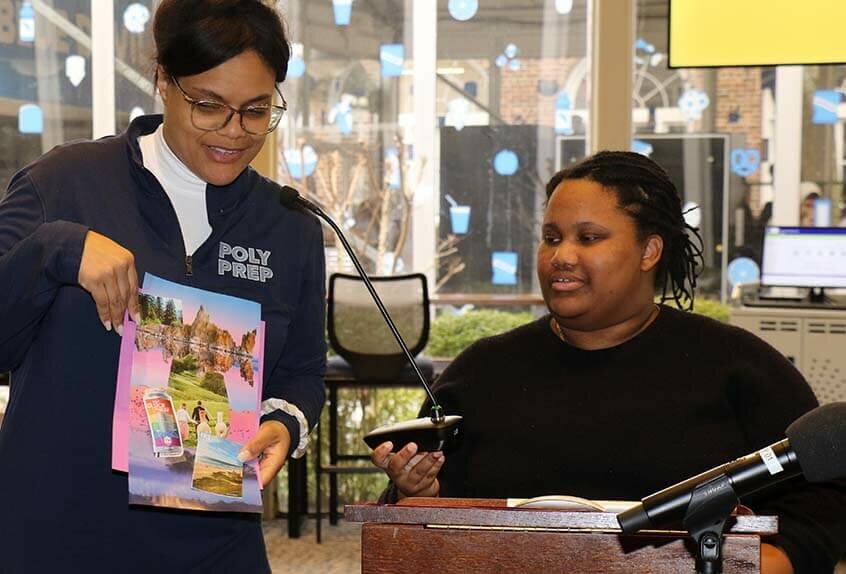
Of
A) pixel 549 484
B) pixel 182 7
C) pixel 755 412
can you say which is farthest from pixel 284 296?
pixel 755 412

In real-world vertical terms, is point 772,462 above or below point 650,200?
below

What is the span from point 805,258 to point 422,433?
397 centimetres

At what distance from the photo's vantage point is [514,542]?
1380 millimetres

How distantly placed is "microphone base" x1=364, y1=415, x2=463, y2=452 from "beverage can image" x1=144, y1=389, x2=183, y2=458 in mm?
355

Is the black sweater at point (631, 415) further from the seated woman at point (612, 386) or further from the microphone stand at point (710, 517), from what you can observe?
the microphone stand at point (710, 517)

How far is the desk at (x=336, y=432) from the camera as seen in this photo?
16.9 ft

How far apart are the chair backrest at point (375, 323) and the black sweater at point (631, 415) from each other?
2862 mm

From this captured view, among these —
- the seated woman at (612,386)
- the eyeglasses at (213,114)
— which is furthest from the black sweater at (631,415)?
the eyeglasses at (213,114)

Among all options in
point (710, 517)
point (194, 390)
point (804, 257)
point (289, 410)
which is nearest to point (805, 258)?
point (804, 257)

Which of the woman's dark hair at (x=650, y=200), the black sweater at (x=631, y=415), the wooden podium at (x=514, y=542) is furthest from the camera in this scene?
the woman's dark hair at (x=650, y=200)

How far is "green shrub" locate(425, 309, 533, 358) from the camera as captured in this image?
5969 mm

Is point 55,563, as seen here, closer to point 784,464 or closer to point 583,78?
point 784,464

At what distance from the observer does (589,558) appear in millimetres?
1369

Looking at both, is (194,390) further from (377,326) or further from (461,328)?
(461,328)
